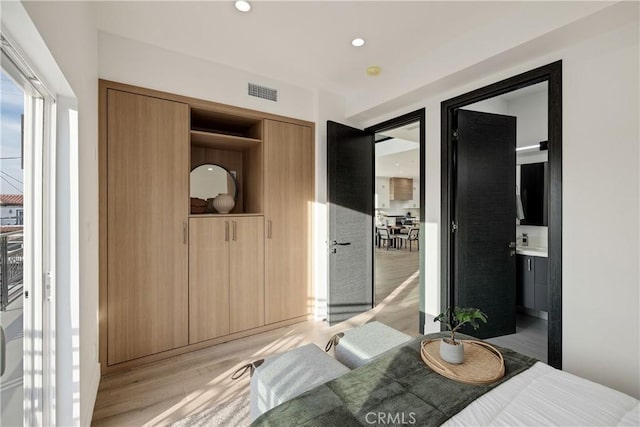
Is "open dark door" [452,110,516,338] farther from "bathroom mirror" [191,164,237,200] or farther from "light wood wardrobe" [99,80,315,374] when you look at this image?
"bathroom mirror" [191,164,237,200]

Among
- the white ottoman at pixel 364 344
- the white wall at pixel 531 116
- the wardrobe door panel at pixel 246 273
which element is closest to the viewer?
the white ottoman at pixel 364 344

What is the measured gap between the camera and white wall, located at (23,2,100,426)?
1348mm

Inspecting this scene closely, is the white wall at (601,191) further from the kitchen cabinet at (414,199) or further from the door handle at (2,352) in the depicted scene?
the kitchen cabinet at (414,199)

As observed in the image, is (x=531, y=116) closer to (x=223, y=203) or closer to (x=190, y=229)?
(x=223, y=203)

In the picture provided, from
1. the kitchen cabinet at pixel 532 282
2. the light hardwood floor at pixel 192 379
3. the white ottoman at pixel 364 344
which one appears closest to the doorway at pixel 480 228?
the kitchen cabinet at pixel 532 282

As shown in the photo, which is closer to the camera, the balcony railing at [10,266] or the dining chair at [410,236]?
the balcony railing at [10,266]

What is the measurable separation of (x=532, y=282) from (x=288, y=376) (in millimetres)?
3044

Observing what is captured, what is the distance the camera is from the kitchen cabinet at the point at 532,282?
3111 mm

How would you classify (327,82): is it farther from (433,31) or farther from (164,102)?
(164,102)

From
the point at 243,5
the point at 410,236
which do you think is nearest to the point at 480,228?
the point at 243,5

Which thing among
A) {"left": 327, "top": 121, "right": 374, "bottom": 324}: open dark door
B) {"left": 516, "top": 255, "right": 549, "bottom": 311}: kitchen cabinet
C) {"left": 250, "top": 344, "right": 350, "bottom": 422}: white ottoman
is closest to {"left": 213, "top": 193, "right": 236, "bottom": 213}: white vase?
{"left": 327, "top": 121, "right": 374, "bottom": 324}: open dark door

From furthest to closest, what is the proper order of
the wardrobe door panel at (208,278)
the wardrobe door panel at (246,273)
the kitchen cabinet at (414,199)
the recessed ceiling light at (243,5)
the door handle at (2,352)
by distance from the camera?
the kitchen cabinet at (414,199)
the wardrobe door panel at (246,273)
the wardrobe door panel at (208,278)
the recessed ceiling light at (243,5)
the door handle at (2,352)

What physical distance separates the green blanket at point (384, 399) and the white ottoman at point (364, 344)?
0.41m

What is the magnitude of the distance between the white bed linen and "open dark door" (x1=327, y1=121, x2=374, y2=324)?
2.16 meters
